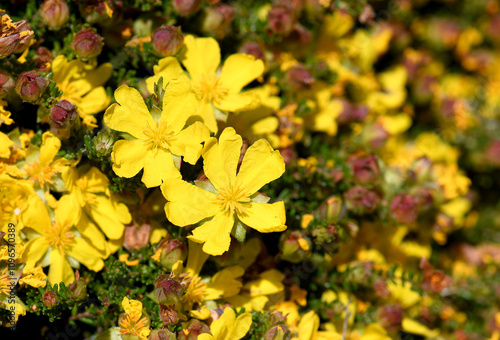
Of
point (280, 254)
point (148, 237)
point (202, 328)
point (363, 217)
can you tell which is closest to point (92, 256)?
point (148, 237)

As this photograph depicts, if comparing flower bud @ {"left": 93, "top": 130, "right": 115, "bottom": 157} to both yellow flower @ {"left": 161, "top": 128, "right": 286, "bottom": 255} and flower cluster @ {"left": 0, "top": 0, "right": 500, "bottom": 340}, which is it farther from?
yellow flower @ {"left": 161, "top": 128, "right": 286, "bottom": 255}

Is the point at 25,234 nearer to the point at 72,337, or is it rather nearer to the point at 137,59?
the point at 72,337

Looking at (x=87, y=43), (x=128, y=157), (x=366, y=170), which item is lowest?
(x=366, y=170)

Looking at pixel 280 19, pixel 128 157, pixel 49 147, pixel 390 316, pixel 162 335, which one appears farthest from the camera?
pixel 280 19

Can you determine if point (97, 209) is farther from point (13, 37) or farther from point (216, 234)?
point (13, 37)

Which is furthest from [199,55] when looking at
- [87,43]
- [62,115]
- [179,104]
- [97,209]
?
[97,209]

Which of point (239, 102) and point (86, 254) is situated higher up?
point (239, 102)
